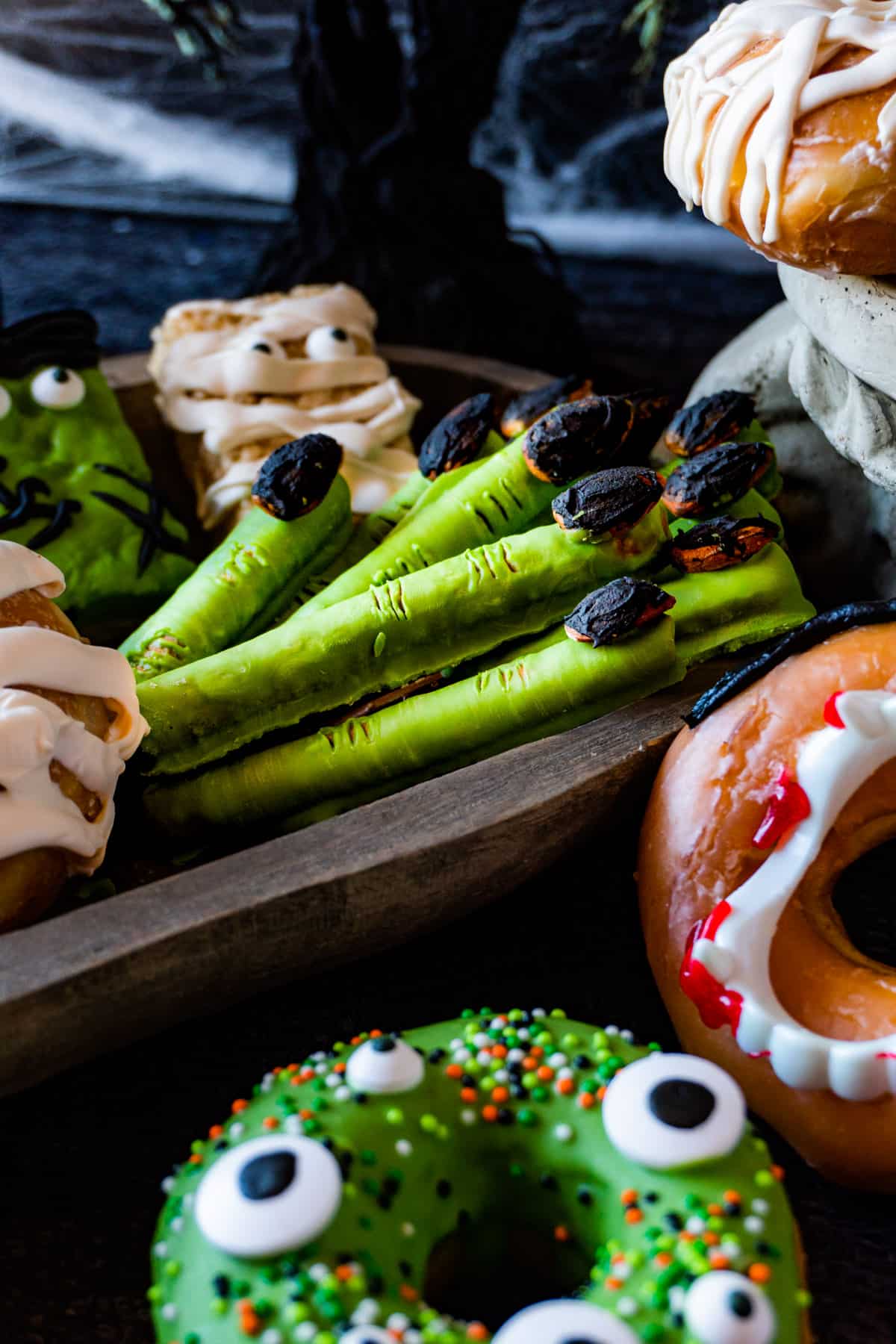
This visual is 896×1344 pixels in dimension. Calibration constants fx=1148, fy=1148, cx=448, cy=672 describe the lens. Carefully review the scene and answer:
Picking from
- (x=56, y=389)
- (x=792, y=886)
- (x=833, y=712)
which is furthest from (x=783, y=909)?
(x=56, y=389)

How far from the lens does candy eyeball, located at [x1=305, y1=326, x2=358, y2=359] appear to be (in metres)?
1.48

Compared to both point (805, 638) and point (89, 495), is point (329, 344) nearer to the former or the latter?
point (89, 495)

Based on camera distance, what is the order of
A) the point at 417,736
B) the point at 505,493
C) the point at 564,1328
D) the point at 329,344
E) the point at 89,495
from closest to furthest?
the point at 564,1328, the point at 417,736, the point at 505,493, the point at 89,495, the point at 329,344

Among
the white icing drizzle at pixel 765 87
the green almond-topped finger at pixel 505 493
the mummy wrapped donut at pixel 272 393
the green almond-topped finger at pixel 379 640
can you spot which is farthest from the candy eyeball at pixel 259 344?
the white icing drizzle at pixel 765 87

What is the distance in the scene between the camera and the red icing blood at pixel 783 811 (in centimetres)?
87

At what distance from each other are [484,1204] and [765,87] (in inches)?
33.1

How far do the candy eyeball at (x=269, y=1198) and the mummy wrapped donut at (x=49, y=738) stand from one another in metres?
0.29

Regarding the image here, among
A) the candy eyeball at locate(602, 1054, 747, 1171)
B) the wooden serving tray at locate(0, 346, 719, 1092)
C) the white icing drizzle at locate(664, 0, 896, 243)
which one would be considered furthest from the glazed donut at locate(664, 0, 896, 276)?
the candy eyeball at locate(602, 1054, 747, 1171)

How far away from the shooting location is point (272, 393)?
4.75 feet

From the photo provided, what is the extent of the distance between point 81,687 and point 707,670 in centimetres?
56

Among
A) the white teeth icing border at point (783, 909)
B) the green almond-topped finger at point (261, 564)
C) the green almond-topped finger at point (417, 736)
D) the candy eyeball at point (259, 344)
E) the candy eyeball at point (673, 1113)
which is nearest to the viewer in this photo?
the candy eyeball at point (673, 1113)

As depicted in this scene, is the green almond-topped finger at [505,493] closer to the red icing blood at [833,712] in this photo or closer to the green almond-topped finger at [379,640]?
the green almond-topped finger at [379,640]

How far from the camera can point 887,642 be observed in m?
0.89

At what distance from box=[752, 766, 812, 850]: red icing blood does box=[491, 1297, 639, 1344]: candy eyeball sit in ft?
1.21
